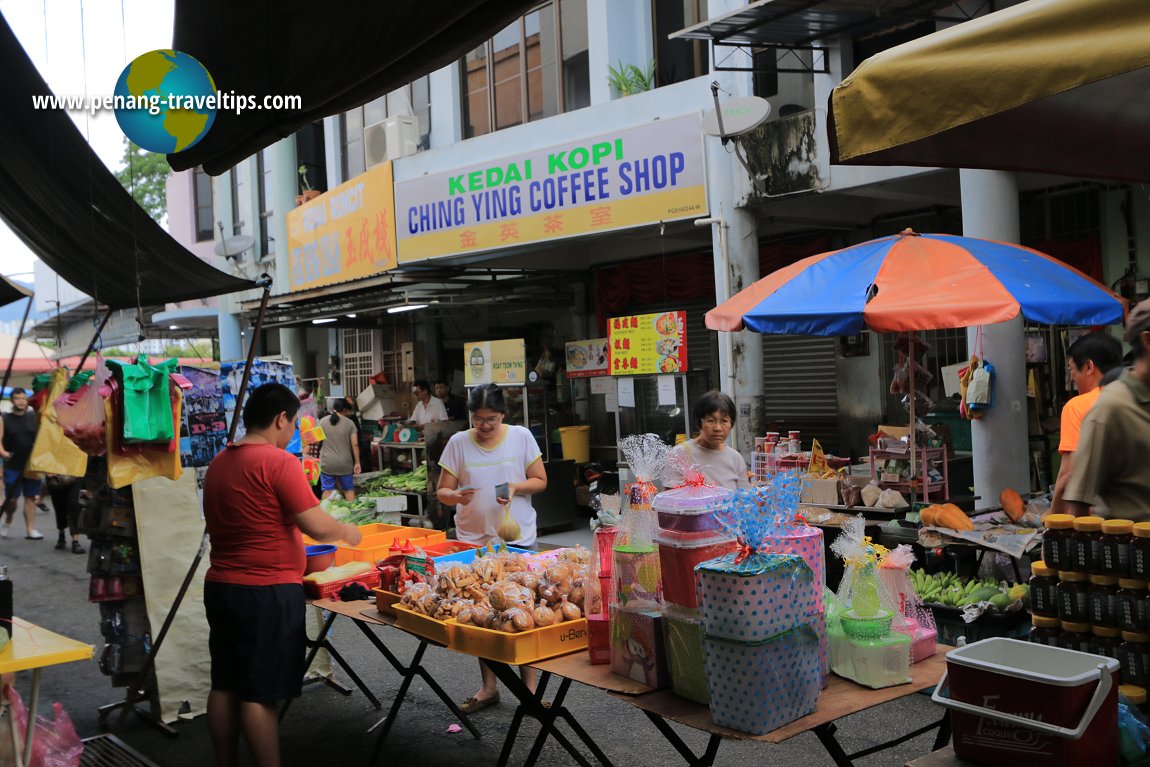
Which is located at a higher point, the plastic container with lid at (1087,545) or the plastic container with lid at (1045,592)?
the plastic container with lid at (1087,545)

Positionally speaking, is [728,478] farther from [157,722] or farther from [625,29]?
[625,29]

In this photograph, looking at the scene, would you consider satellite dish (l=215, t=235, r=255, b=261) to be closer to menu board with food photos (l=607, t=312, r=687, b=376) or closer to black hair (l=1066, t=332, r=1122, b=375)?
menu board with food photos (l=607, t=312, r=687, b=376)

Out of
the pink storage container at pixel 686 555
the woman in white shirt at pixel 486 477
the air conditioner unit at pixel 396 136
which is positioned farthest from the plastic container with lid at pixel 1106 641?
the air conditioner unit at pixel 396 136

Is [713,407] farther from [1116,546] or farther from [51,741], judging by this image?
[51,741]

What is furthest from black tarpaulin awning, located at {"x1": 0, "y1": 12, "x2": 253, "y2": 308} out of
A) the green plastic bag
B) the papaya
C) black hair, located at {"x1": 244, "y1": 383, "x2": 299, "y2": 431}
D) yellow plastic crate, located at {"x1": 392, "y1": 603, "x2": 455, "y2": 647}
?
the papaya

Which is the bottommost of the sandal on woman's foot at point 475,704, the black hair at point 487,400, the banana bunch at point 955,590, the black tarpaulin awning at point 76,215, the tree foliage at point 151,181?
the sandal on woman's foot at point 475,704

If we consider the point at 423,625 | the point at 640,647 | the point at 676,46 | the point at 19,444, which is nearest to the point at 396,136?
the point at 676,46

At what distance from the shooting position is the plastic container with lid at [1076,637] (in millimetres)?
2961

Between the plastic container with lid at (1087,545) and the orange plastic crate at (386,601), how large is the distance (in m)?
2.86

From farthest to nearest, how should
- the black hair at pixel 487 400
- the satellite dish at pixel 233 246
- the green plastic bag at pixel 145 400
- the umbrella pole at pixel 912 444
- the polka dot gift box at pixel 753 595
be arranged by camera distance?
1. the satellite dish at pixel 233 246
2. the umbrella pole at pixel 912 444
3. the black hair at pixel 487 400
4. the green plastic bag at pixel 145 400
5. the polka dot gift box at pixel 753 595

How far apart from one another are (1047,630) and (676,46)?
1011 cm

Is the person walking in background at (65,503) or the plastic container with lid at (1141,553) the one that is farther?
the person walking in background at (65,503)

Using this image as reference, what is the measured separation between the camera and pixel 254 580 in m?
4.23

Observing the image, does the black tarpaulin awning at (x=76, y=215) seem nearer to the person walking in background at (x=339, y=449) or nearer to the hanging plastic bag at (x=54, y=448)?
the hanging plastic bag at (x=54, y=448)
